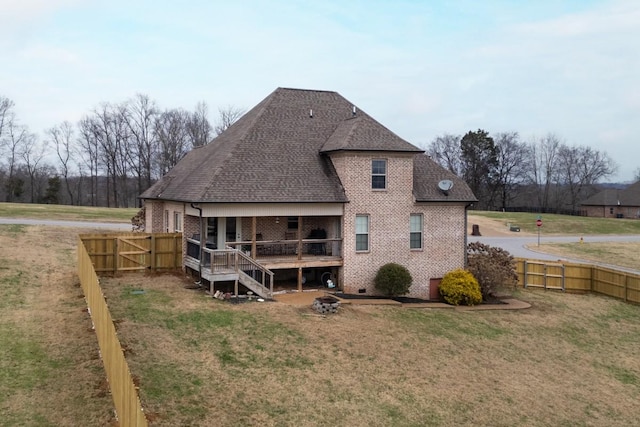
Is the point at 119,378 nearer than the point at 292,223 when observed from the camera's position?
Yes

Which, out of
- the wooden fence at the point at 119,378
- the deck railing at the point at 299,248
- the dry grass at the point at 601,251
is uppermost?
the deck railing at the point at 299,248

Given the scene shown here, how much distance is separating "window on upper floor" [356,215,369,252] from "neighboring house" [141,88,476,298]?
0.05 m

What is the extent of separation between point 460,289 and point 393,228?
4306 millimetres

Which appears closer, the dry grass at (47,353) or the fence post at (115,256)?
the dry grass at (47,353)

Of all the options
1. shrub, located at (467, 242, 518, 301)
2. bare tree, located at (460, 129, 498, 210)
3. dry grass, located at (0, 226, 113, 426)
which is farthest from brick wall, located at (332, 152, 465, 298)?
bare tree, located at (460, 129, 498, 210)

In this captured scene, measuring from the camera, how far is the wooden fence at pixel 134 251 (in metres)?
21.9

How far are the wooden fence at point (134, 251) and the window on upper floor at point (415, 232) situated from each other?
11225mm

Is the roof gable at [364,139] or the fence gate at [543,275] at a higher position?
the roof gable at [364,139]

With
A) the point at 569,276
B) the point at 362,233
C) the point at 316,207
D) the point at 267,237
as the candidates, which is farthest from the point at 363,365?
the point at 569,276

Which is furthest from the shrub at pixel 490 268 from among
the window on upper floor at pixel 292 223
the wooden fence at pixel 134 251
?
the wooden fence at pixel 134 251

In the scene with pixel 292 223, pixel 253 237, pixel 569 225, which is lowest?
pixel 569 225

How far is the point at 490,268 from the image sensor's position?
24.6 meters

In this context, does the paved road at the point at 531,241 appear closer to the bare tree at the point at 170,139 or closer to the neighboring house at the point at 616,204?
the neighboring house at the point at 616,204

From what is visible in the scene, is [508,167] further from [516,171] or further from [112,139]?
[112,139]
